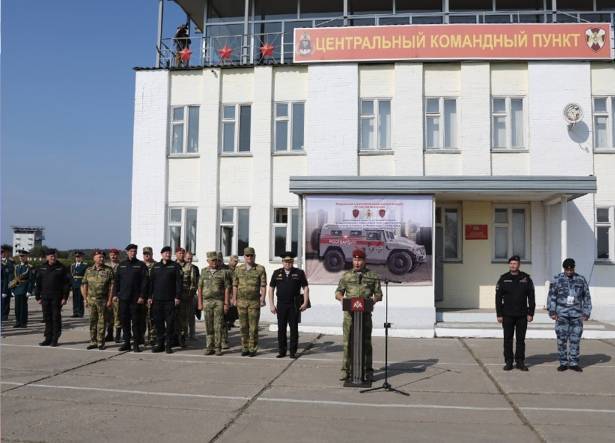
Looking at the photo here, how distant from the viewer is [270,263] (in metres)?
17.1

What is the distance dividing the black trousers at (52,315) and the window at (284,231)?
6.58m

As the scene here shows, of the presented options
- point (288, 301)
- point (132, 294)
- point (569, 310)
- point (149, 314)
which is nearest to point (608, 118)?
point (569, 310)

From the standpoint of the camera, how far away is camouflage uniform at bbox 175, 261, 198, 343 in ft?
Answer: 40.3

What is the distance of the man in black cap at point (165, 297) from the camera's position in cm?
1158

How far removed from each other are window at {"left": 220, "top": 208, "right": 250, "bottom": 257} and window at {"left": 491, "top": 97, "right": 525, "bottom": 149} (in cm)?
753

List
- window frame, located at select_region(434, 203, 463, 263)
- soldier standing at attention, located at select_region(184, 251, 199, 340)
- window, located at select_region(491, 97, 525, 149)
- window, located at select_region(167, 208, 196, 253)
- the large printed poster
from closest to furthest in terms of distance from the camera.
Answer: soldier standing at attention, located at select_region(184, 251, 199, 340), the large printed poster, window frame, located at select_region(434, 203, 463, 263), window, located at select_region(491, 97, 525, 149), window, located at select_region(167, 208, 196, 253)

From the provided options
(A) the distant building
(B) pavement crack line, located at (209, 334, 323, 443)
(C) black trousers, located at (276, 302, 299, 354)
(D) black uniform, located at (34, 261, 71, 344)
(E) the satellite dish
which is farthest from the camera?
(A) the distant building

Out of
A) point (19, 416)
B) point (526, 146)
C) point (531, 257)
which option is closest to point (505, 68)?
point (526, 146)

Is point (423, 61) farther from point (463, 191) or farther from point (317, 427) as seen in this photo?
point (317, 427)

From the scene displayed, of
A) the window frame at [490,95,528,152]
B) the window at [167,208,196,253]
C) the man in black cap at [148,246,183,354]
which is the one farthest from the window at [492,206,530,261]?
the man in black cap at [148,246,183,354]

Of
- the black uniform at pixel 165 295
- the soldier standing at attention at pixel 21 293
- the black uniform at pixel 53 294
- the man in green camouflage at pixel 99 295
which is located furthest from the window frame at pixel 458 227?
the soldier standing at attention at pixel 21 293

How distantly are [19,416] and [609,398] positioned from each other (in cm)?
751

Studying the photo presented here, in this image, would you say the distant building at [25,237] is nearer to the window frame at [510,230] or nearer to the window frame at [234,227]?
the window frame at [234,227]

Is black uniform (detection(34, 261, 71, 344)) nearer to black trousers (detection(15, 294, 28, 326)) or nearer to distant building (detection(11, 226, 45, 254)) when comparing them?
black trousers (detection(15, 294, 28, 326))
